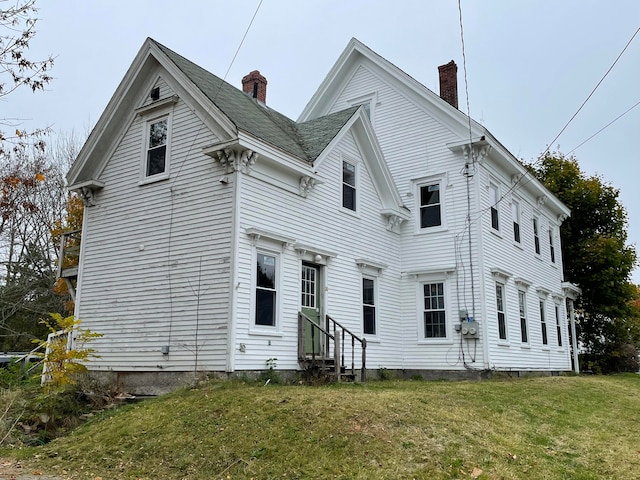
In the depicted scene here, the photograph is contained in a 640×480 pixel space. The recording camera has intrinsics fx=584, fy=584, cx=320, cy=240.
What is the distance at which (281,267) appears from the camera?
13453 millimetres

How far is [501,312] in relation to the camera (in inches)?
722

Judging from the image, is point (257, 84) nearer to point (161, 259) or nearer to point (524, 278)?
point (161, 259)

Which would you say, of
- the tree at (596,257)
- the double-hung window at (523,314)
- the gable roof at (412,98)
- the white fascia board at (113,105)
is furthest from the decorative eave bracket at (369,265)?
the tree at (596,257)

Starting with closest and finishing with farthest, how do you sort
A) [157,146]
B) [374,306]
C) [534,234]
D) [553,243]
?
[157,146]
[374,306]
[534,234]
[553,243]

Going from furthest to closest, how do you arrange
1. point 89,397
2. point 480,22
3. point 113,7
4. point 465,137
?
point 465,137 < point 89,397 < point 480,22 < point 113,7

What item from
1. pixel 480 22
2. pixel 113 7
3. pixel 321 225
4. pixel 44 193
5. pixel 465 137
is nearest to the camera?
pixel 113 7

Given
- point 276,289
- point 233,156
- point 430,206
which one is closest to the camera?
point 233,156

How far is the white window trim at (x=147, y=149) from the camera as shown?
45.8 feet

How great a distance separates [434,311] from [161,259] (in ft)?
28.2

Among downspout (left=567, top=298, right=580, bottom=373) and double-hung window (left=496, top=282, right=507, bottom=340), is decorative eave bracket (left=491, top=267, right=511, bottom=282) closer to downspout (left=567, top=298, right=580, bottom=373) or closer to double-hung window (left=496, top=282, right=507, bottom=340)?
double-hung window (left=496, top=282, right=507, bottom=340)

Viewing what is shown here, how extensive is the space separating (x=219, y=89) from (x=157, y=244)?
4.52m

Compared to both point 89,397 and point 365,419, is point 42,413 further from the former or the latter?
point 365,419

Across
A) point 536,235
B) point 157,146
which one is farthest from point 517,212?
point 157,146

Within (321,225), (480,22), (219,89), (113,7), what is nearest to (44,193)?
(219,89)
